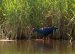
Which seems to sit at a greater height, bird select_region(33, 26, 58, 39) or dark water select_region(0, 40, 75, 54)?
bird select_region(33, 26, 58, 39)

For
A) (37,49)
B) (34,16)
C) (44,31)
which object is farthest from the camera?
(34,16)

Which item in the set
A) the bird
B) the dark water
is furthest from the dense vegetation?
the dark water

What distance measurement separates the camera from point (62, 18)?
87.5 ft

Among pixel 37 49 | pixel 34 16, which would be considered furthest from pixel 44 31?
pixel 37 49

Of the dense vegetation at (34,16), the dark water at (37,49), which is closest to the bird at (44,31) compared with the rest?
the dense vegetation at (34,16)

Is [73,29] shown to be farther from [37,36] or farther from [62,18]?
[37,36]

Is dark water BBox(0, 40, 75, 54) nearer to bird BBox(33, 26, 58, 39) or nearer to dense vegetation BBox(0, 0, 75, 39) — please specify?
dense vegetation BBox(0, 0, 75, 39)

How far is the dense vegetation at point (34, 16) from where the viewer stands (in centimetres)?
2623

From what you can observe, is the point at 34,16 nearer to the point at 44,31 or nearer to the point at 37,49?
the point at 44,31

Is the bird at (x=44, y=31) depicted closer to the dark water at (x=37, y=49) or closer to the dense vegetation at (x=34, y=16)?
the dense vegetation at (x=34, y=16)

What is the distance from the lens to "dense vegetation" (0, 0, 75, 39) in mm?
26234

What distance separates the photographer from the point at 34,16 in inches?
1076

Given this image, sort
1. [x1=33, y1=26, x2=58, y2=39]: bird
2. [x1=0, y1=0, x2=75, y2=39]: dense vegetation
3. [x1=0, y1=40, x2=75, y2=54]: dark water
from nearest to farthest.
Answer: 1. [x1=0, y1=40, x2=75, y2=54]: dark water
2. [x1=0, y1=0, x2=75, y2=39]: dense vegetation
3. [x1=33, y1=26, x2=58, y2=39]: bird

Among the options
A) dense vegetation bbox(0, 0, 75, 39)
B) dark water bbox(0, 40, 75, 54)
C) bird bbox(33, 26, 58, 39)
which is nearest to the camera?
dark water bbox(0, 40, 75, 54)
